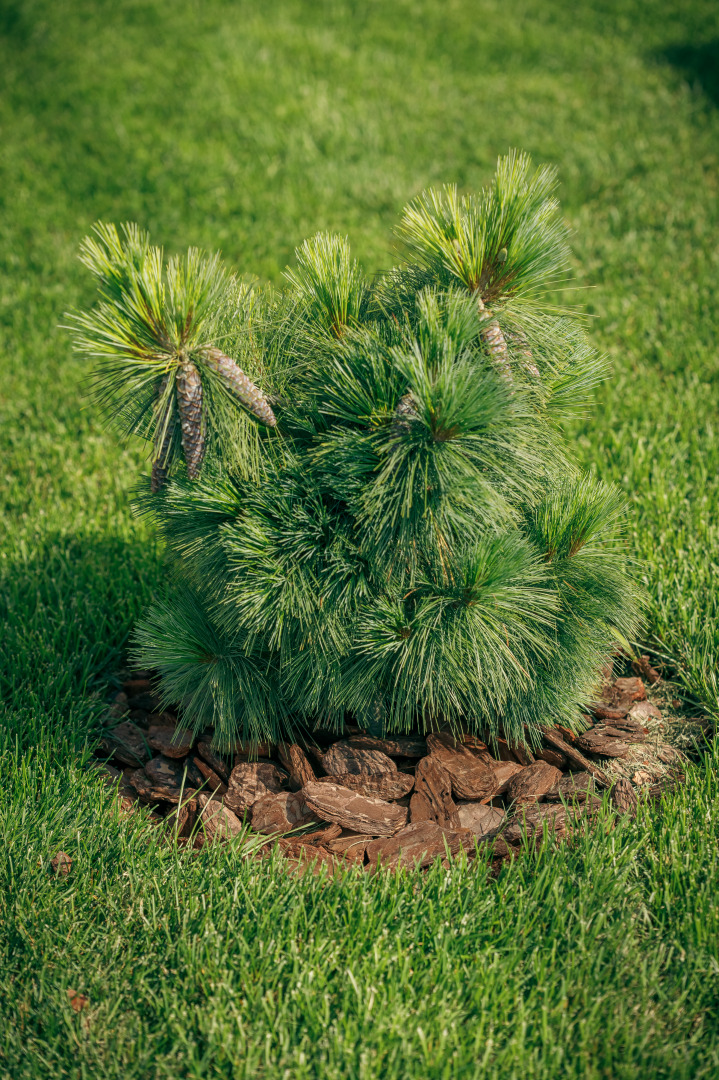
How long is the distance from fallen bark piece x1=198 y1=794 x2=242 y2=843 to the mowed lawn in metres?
0.07

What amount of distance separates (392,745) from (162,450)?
103 centimetres

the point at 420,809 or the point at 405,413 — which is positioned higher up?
the point at 405,413

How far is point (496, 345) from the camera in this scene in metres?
1.99

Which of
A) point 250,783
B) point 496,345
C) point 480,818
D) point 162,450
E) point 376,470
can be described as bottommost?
point 250,783

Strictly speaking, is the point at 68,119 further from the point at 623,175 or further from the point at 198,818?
the point at 198,818

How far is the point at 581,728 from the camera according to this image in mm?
2410

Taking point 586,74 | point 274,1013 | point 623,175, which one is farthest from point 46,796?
point 586,74

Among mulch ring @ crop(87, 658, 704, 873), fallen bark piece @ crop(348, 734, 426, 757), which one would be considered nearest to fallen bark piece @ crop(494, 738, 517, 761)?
mulch ring @ crop(87, 658, 704, 873)

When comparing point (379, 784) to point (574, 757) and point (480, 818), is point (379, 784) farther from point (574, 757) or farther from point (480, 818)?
point (574, 757)

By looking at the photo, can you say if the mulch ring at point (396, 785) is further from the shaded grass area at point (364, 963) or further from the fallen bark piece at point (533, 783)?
the shaded grass area at point (364, 963)

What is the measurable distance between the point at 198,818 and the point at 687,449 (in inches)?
104

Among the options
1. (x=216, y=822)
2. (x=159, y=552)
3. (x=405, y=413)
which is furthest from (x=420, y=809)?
(x=159, y=552)

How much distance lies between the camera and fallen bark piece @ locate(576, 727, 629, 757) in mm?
2400

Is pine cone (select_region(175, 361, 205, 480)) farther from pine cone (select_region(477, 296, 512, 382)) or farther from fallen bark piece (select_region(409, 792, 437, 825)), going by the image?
fallen bark piece (select_region(409, 792, 437, 825))
